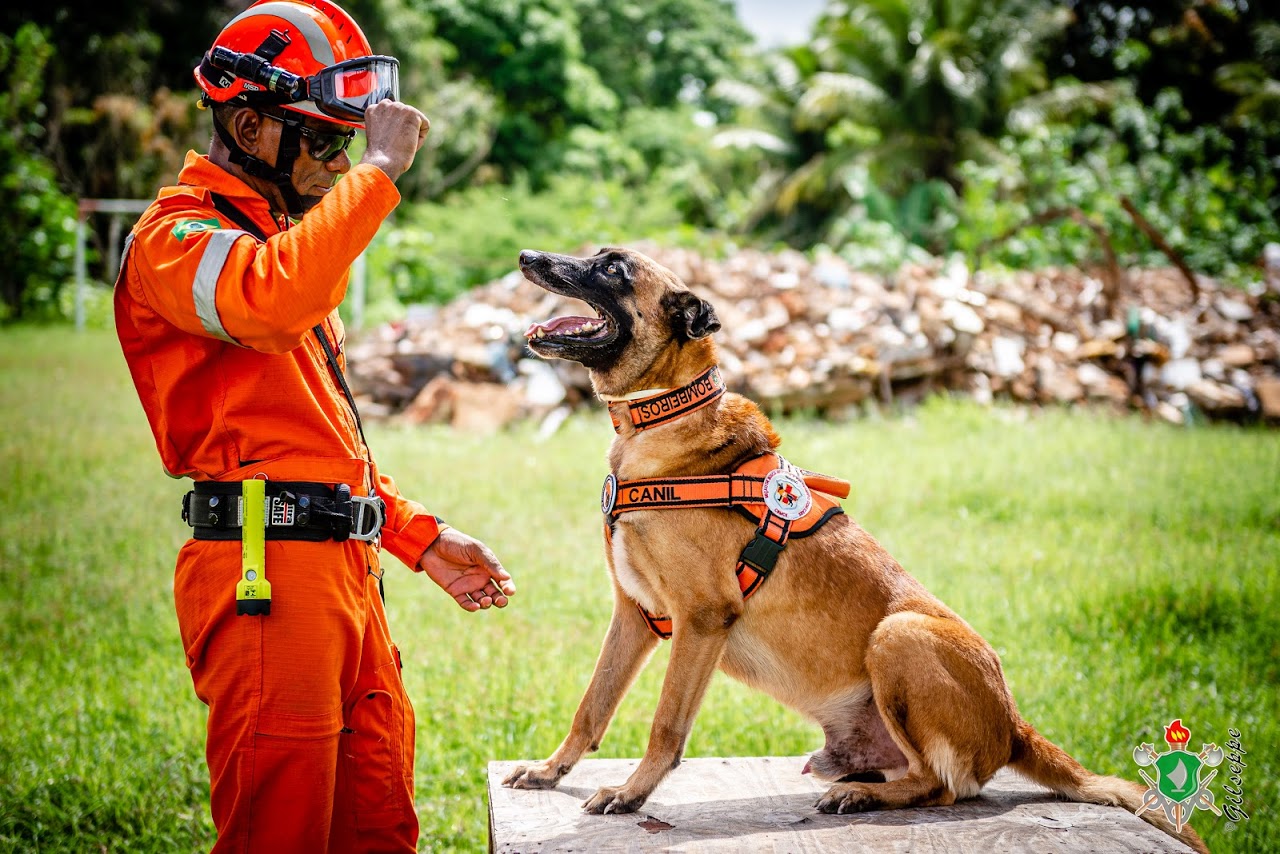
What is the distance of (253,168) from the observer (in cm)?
237

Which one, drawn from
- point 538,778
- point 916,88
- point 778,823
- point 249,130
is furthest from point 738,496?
point 916,88

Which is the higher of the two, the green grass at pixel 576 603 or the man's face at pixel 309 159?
the man's face at pixel 309 159

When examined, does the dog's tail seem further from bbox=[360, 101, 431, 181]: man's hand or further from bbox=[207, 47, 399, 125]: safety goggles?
bbox=[207, 47, 399, 125]: safety goggles

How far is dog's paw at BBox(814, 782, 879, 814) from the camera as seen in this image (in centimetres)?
284

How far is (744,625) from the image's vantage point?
9.86ft

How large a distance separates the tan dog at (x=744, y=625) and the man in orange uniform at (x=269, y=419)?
2.82ft

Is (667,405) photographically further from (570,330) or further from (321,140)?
(321,140)

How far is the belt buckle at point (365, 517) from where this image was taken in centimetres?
233

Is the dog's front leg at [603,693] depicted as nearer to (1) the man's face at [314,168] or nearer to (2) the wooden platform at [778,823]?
(2) the wooden platform at [778,823]

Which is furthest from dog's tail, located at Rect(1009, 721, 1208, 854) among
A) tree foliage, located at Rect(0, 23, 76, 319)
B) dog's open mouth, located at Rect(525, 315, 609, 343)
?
tree foliage, located at Rect(0, 23, 76, 319)

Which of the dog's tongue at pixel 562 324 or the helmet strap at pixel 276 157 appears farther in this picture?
the dog's tongue at pixel 562 324

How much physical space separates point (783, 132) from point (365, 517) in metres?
30.5

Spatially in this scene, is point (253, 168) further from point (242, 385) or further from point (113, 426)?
point (113, 426)

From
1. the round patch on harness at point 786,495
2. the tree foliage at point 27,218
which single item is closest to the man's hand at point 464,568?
the round patch on harness at point 786,495
